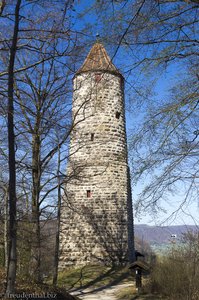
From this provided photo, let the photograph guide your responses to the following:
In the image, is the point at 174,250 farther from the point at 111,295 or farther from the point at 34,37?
the point at 34,37

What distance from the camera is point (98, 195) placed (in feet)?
48.0

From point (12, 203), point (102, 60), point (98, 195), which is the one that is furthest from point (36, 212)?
point (98, 195)

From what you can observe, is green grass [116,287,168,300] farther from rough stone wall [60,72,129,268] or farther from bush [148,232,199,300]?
rough stone wall [60,72,129,268]

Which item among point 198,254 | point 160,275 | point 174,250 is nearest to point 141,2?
point 198,254

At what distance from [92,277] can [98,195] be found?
11.8ft

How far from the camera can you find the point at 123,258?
1423cm

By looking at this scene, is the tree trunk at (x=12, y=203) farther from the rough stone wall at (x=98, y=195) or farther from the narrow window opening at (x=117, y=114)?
the narrow window opening at (x=117, y=114)

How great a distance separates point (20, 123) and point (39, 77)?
5.84ft

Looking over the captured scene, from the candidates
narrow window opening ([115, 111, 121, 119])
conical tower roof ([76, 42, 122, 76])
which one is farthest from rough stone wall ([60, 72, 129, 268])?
conical tower roof ([76, 42, 122, 76])

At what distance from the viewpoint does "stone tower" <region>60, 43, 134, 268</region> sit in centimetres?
1416

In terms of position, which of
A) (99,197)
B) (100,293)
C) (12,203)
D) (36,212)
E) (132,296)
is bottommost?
(100,293)

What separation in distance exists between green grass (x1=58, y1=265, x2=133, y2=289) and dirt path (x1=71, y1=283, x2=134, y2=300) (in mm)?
546

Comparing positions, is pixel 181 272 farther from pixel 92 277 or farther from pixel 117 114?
pixel 117 114

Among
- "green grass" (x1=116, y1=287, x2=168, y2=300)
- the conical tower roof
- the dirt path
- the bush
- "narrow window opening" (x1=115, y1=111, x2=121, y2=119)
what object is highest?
"narrow window opening" (x1=115, y1=111, x2=121, y2=119)
